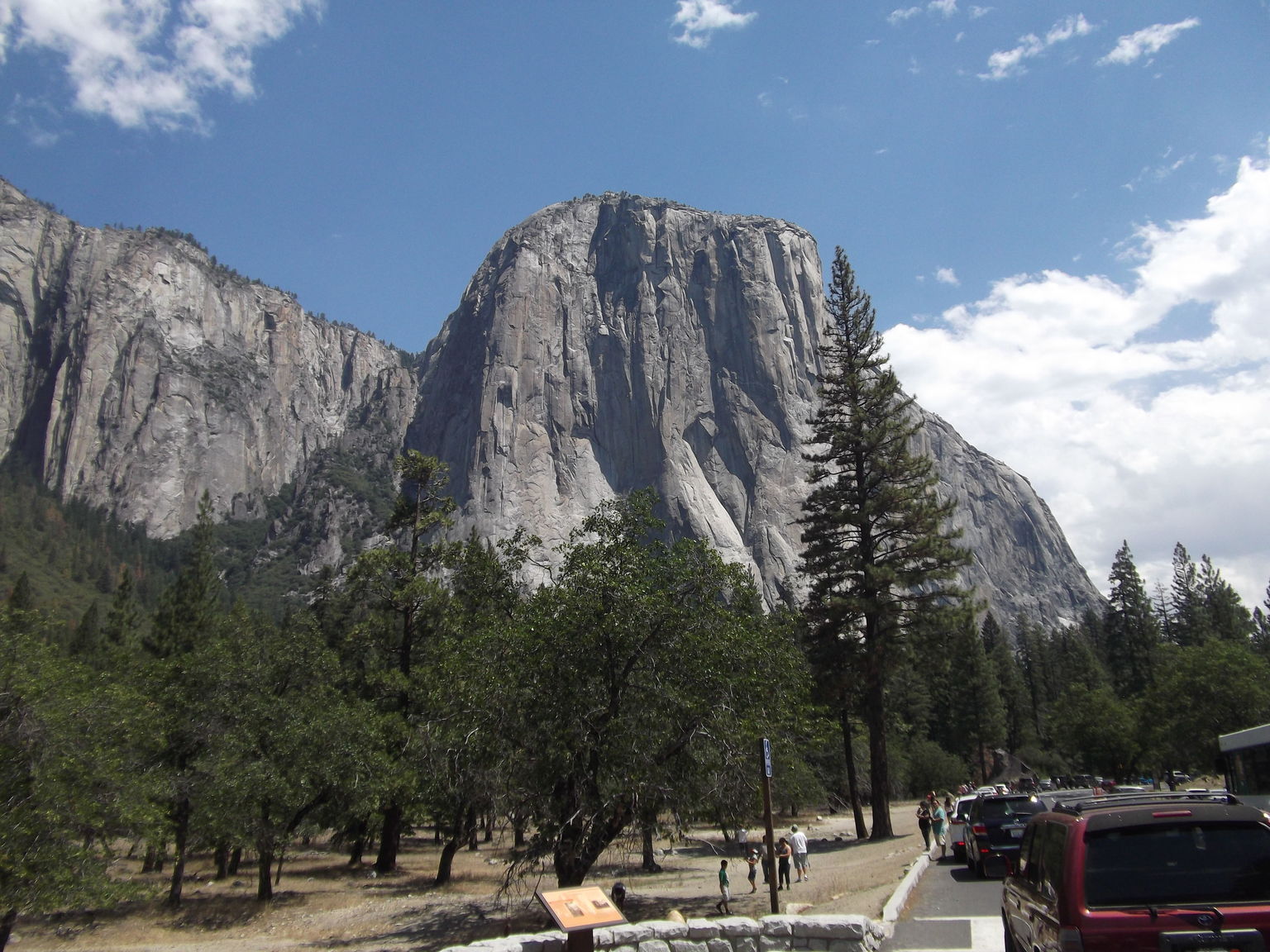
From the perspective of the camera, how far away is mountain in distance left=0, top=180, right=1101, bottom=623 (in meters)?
127

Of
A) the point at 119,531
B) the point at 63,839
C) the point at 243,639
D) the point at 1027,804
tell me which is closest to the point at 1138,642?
the point at 1027,804

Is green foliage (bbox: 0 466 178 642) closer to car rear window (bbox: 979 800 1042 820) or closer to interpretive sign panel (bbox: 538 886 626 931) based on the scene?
car rear window (bbox: 979 800 1042 820)

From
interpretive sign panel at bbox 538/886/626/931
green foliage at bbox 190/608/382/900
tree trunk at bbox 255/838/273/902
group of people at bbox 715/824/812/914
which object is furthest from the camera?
tree trunk at bbox 255/838/273/902

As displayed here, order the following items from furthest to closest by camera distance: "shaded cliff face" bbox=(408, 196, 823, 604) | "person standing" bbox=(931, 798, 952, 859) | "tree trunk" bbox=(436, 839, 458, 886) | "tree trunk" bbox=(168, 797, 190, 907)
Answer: "shaded cliff face" bbox=(408, 196, 823, 604) → "tree trunk" bbox=(436, 839, 458, 886) → "person standing" bbox=(931, 798, 952, 859) → "tree trunk" bbox=(168, 797, 190, 907)

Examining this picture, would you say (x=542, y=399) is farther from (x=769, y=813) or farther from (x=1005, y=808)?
(x=769, y=813)

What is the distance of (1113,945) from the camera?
5.36 meters

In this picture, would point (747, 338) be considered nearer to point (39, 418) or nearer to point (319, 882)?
point (319, 882)

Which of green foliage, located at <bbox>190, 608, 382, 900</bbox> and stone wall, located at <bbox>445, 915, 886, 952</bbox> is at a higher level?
green foliage, located at <bbox>190, 608, 382, 900</bbox>

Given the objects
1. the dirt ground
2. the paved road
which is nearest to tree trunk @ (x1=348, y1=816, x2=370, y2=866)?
the dirt ground

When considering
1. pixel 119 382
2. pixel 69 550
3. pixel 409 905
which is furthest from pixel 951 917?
pixel 119 382

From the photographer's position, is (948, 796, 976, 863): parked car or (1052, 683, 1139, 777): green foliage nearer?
(948, 796, 976, 863): parked car

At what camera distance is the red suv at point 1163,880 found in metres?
5.32

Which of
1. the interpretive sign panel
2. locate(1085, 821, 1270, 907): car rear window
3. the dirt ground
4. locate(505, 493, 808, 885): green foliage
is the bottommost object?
the dirt ground

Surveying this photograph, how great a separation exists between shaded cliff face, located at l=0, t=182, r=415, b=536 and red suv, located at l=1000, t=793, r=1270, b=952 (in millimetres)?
189814
